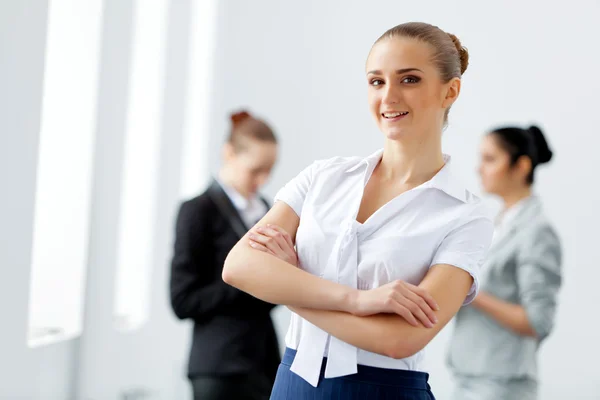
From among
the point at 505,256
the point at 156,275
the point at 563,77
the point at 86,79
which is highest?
the point at 563,77

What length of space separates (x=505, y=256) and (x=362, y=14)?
2.86m

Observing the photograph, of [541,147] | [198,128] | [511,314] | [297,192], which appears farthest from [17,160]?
[198,128]

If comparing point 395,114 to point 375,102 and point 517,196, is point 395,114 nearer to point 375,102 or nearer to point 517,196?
point 375,102

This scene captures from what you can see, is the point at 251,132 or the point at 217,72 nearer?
the point at 251,132

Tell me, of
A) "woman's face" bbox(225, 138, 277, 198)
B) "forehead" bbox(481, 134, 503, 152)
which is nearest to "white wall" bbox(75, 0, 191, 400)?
"woman's face" bbox(225, 138, 277, 198)

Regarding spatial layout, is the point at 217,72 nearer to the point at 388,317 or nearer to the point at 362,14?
the point at 362,14

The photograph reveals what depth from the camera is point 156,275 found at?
A: 5.05 meters

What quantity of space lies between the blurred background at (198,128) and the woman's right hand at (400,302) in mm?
1905

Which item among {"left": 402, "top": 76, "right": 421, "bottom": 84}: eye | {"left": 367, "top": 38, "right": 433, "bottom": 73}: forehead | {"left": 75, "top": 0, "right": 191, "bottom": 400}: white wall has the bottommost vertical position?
{"left": 75, "top": 0, "right": 191, "bottom": 400}: white wall

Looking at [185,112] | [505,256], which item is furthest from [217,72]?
[505,256]

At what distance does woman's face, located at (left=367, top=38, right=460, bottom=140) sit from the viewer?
60.5 inches

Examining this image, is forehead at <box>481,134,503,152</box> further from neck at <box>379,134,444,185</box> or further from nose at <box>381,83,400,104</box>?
nose at <box>381,83,400,104</box>

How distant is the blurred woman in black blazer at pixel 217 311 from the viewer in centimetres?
280

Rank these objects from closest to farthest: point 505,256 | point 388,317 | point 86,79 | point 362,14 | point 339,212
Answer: point 388,317 < point 339,212 < point 505,256 < point 86,79 < point 362,14
